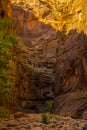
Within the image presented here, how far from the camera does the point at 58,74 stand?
39.2m

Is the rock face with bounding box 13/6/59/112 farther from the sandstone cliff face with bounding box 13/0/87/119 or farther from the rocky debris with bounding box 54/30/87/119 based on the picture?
the rocky debris with bounding box 54/30/87/119

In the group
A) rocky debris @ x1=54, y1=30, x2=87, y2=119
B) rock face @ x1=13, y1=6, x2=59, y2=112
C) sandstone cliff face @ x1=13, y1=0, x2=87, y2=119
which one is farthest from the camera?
rock face @ x1=13, y1=6, x2=59, y2=112

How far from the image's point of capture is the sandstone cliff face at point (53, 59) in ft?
104

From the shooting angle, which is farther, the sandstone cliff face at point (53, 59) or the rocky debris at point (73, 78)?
the sandstone cliff face at point (53, 59)

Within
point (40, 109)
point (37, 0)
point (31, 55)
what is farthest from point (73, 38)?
point (37, 0)

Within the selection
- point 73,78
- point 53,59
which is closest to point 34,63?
point 53,59

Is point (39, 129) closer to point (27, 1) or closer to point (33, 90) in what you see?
point (33, 90)

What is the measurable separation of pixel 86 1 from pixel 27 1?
1622 inches

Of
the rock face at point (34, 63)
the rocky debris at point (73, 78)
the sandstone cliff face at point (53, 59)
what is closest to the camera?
the rocky debris at point (73, 78)

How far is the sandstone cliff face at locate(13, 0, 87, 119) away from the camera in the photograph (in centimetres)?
3167

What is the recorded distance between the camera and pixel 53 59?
187ft

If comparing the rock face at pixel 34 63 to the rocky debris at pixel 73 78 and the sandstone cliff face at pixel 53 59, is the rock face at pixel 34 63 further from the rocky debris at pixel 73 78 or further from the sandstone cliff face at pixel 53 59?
the rocky debris at pixel 73 78

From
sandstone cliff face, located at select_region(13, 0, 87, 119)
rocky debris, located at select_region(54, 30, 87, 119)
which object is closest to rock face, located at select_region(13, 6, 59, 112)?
sandstone cliff face, located at select_region(13, 0, 87, 119)

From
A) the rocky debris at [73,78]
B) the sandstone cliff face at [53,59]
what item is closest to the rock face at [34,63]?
the sandstone cliff face at [53,59]
